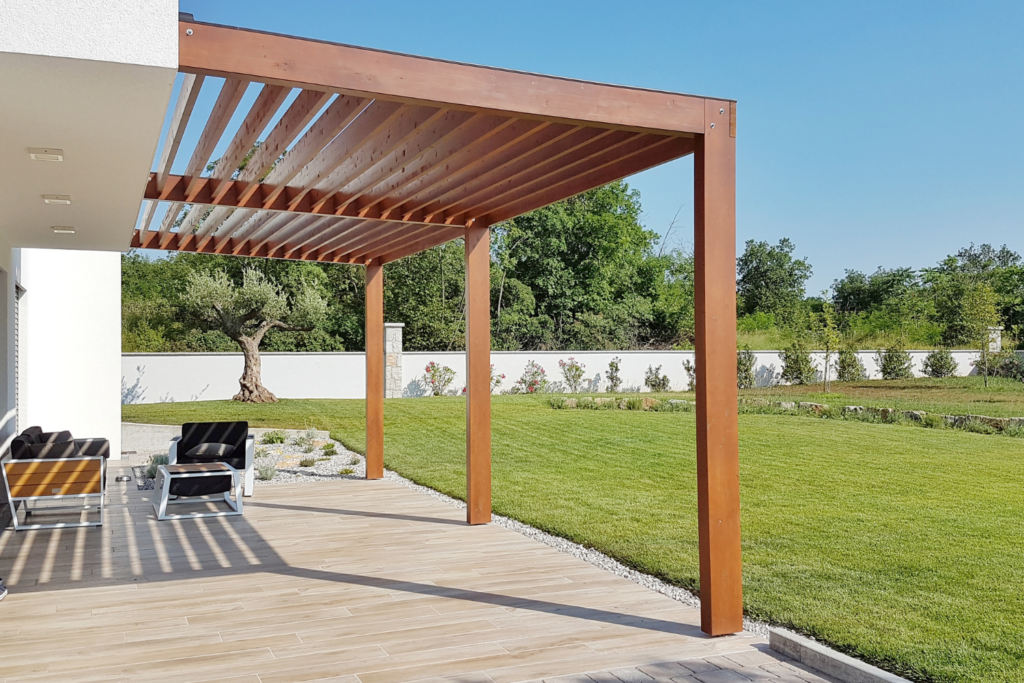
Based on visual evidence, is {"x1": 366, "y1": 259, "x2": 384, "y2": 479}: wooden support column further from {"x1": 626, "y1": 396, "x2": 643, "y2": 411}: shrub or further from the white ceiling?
{"x1": 626, "y1": 396, "x2": 643, "y2": 411}: shrub

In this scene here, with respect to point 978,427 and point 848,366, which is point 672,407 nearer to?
point 978,427

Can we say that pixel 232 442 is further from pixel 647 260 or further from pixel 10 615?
pixel 647 260

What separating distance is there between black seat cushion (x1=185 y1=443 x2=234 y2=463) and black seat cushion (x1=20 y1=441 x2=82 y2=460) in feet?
3.83

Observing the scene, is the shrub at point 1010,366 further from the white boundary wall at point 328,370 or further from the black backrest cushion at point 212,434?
the black backrest cushion at point 212,434

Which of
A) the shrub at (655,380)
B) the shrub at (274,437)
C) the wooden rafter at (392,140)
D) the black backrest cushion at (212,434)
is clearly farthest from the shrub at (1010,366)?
the black backrest cushion at (212,434)

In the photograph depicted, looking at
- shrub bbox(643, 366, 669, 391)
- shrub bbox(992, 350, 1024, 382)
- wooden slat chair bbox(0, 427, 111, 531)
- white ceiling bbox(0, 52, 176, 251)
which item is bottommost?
wooden slat chair bbox(0, 427, 111, 531)

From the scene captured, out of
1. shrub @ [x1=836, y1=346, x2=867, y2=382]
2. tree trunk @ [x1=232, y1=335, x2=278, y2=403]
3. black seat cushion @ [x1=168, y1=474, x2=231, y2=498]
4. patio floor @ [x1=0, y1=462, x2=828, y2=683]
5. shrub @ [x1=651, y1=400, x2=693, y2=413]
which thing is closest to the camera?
patio floor @ [x1=0, y1=462, x2=828, y2=683]

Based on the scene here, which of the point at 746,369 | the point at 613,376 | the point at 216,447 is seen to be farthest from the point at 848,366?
the point at 216,447

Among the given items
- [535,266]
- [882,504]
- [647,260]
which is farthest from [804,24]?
[882,504]

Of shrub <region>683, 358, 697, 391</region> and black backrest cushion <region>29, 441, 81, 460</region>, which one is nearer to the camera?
black backrest cushion <region>29, 441, 81, 460</region>

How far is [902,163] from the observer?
39625 millimetres

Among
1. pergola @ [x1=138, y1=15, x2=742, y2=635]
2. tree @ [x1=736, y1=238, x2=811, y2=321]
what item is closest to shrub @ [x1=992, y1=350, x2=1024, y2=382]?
tree @ [x1=736, y1=238, x2=811, y2=321]

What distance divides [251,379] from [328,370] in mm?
2553

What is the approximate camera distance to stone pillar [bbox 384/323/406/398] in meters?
22.3
